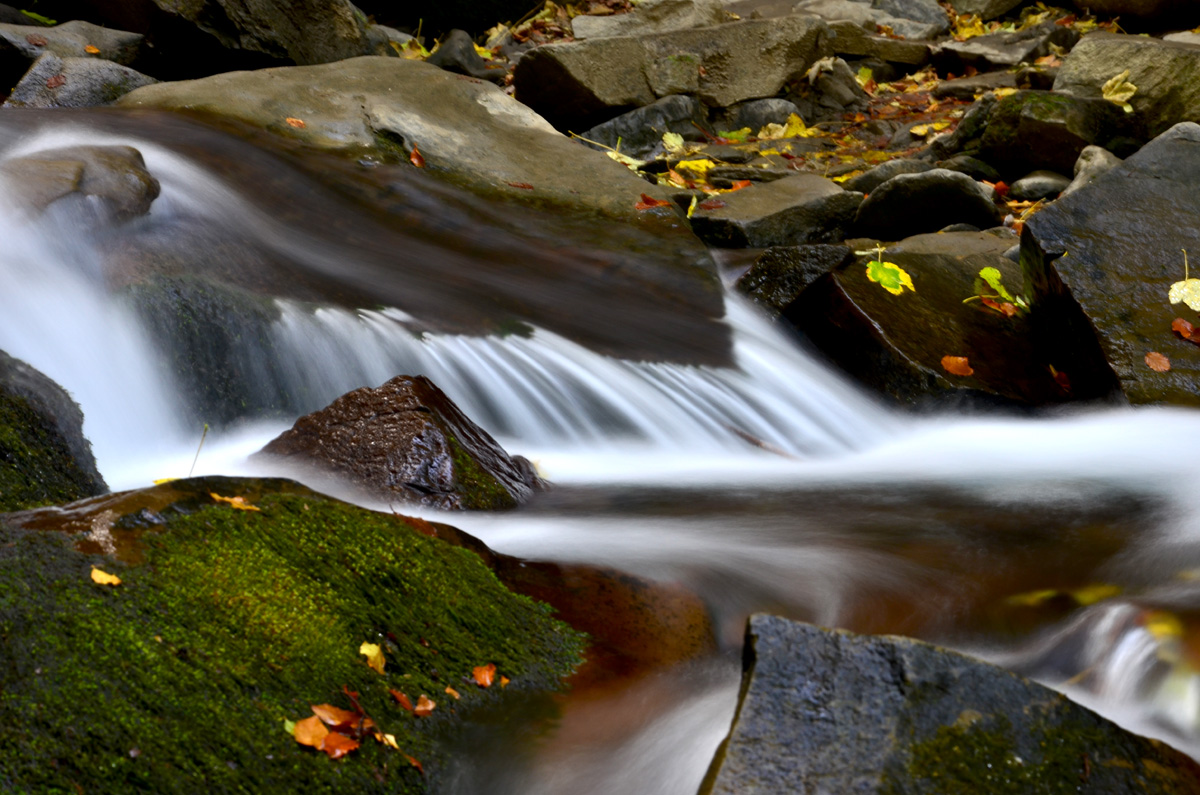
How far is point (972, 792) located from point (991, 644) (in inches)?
37.3

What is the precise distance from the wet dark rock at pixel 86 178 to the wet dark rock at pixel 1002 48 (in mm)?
9485

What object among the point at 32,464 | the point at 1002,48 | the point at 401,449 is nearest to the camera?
the point at 32,464

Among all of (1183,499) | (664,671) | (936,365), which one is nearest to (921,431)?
(936,365)

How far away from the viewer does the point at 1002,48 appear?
36.7ft

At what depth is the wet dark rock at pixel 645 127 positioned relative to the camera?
8.79 metres

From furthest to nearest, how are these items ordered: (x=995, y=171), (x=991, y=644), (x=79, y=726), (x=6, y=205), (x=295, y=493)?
1. (x=995, y=171)
2. (x=6, y=205)
3. (x=991, y=644)
4. (x=295, y=493)
5. (x=79, y=726)

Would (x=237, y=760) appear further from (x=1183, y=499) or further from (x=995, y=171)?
(x=995, y=171)

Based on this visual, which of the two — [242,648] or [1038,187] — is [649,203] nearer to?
[1038,187]

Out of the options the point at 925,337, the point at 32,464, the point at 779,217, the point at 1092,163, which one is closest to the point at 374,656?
the point at 32,464

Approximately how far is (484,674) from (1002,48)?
11286mm

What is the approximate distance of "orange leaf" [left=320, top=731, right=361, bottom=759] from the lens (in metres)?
1.63

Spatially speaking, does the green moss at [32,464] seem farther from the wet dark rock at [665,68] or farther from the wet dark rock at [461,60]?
the wet dark rock at [461,60]

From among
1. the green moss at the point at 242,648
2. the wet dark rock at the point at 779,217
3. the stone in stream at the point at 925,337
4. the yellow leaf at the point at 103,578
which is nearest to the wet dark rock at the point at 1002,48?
the wet dark rock at the point at 779,217

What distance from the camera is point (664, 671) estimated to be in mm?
2250
